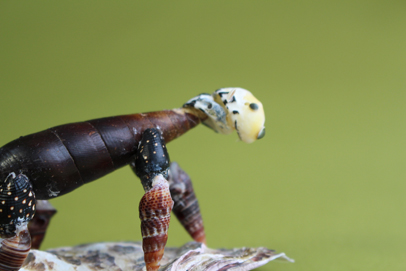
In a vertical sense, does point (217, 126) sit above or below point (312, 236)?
above

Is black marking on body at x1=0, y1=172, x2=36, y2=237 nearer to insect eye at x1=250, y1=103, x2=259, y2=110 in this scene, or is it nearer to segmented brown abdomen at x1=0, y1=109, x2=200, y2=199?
segmented brown abdomen at x1=0, y1=109, x2=200, y2=199

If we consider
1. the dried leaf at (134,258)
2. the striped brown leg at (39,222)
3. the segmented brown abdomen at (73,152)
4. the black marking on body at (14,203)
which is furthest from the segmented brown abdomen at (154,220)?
the striped brown leg at (39,222)

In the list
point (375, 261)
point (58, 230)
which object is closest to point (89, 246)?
point (58, 230)

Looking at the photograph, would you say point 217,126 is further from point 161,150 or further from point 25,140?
point 25,140

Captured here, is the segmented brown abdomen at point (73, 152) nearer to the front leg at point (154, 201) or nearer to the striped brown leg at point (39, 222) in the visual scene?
the front leg at point (154, 201)

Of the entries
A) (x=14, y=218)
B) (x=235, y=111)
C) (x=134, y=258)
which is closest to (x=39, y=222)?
(x=134, y=258)

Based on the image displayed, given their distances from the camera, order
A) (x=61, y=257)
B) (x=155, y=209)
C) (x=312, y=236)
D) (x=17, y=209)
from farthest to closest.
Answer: (x=312, y=236) < (x=61, y=257) < (x=155, y=209) < (x=17, y=209)

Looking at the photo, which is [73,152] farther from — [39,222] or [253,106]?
[253,106]
